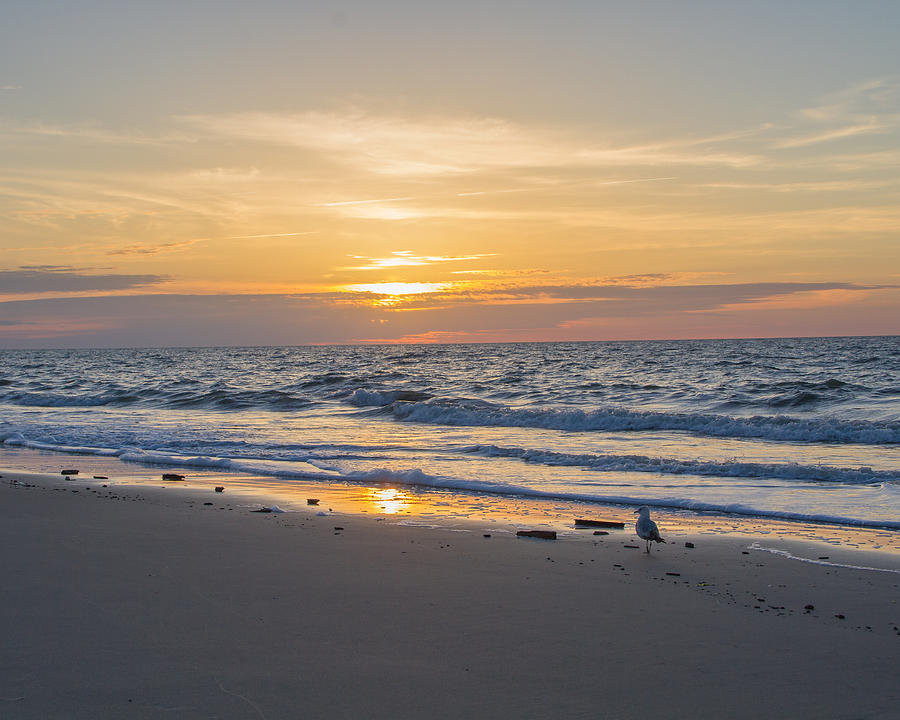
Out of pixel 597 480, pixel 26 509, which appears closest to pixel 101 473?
pixel 26 509

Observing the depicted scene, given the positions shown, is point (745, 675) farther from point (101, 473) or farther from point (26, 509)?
point (101, 473)

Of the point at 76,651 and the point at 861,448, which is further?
the point at 861,448

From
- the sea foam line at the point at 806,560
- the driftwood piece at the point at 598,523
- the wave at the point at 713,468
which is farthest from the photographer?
the wave at the point at 713,468

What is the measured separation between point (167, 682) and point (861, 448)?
15894mm

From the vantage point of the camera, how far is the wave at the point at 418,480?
30.5 feet

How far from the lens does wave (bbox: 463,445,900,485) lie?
12266 mm

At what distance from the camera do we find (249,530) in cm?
798

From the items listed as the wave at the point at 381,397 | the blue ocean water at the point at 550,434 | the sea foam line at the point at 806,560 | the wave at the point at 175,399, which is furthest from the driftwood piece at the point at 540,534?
the wave at the point at 175,399

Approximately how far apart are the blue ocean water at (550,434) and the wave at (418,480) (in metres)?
0.04

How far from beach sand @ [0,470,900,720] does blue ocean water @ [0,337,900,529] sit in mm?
3575

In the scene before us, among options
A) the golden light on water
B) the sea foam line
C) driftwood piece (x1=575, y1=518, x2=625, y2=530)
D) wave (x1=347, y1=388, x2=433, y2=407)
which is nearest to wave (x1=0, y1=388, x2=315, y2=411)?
wave (x1=347, y1=388, x2=433, y2=407)

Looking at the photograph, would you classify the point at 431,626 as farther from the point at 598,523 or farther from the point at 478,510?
the point at 478,510

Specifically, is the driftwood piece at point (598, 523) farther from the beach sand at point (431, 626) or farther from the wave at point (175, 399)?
the wave at point (175, 399)

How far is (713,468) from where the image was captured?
516 inches
